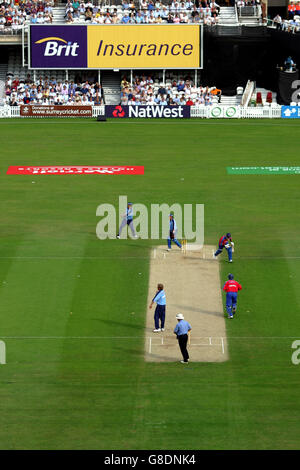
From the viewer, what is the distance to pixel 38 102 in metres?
67.8

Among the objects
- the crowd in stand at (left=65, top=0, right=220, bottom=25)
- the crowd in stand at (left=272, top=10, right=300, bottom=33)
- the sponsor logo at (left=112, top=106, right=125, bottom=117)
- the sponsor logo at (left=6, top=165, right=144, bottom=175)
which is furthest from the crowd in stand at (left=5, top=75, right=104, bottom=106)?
the sponsor logo at (left=6, top=165, right=144, bottom=175)

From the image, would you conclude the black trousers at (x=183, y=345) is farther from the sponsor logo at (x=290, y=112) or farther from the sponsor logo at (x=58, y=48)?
the sponsor logo at (x=58, y=48)

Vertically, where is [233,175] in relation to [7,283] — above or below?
Answer: above

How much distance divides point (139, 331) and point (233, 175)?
2240 centimetres

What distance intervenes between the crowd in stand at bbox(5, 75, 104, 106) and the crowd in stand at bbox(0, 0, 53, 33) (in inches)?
166

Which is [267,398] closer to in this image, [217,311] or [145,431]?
[145,431]

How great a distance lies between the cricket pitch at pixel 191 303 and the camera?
27.0 meters

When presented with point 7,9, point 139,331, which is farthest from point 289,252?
point 7,9

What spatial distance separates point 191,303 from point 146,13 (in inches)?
1785

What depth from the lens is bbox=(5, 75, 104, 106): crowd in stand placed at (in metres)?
67.3

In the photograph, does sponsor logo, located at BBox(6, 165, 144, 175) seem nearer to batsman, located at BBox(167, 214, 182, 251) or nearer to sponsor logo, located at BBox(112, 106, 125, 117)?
batsman, located at BBox(167, 214, 182, 251)

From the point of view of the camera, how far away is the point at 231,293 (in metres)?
29.0

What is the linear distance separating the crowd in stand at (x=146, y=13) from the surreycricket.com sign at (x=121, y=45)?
92 centimetres

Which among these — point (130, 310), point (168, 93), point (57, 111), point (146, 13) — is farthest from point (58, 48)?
point (130, 310)
